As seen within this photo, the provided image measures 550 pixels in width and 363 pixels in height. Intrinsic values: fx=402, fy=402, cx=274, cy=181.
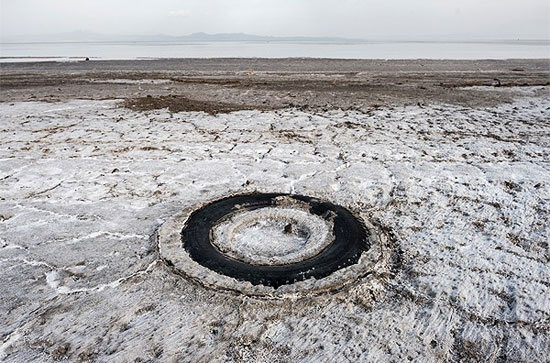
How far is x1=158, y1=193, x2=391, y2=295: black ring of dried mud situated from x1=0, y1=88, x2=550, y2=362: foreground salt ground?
0.26 ft

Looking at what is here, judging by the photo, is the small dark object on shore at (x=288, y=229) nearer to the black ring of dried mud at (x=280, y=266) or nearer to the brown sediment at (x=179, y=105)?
the black ring of dried mud at (x=280, y=266)

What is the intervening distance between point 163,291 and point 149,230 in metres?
0.83

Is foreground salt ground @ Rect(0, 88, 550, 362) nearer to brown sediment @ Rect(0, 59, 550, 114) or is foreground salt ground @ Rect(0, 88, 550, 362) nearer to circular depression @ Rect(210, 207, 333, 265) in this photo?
circular depression @ Rect(210, 207, 333, 265)

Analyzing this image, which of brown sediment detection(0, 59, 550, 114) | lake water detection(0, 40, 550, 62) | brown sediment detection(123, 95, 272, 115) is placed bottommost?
brown sediment detection(123, 95, 272, 115)

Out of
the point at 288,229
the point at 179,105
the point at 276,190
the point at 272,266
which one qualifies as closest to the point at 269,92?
the point at 179,105

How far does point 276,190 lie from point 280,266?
1304mm

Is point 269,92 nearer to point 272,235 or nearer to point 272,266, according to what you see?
point 272,235

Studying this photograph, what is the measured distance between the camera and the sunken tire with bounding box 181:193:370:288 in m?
2.29

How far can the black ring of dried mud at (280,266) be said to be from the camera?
221cm

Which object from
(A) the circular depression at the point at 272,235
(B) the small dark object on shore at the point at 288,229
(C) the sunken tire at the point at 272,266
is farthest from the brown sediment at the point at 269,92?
(B) the small dark object on shore at the point at 288,229

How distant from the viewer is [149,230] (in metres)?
2.96

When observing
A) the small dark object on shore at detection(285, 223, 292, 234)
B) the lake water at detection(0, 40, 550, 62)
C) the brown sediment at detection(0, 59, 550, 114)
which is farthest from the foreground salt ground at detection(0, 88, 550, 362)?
the lake water at detection(0, 40, 550, 62)

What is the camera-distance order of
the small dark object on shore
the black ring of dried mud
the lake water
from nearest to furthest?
the black ring of dried mud, the small dark object on shore, the lake water

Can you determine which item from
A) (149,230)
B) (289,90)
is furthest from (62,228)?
(289,90)
